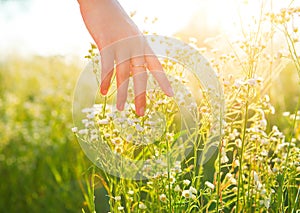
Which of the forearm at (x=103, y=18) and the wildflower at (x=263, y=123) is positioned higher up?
the forearm at (x=103, y=18)

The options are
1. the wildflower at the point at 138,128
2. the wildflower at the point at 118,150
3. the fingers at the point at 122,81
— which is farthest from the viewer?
the wildflower at the point at 118,150

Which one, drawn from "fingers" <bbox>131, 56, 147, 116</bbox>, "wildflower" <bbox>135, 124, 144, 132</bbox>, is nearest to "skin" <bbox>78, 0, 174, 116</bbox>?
"fingers" <bbox>131, 56, 147, 116</bbox>

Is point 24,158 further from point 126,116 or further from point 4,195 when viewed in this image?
point 126,116

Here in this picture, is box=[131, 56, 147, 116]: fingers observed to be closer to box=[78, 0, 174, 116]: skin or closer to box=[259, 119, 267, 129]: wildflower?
box=[78, 0, 174, 116]: skin

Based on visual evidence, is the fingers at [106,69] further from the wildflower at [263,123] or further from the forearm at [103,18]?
the wildflower at [263,123]

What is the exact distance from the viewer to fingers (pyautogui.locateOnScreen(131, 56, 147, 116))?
1.24 meters

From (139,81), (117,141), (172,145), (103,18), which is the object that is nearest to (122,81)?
(139,81)

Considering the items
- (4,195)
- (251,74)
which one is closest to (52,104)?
(4,195)

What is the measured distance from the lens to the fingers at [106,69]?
123 cm

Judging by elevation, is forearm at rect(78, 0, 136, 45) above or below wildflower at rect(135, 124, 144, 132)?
above

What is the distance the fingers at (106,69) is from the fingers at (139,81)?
58 mm

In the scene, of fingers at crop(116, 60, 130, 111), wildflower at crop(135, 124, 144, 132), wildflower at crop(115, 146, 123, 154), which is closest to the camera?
fingers at crop(116, 60, 130, 111)

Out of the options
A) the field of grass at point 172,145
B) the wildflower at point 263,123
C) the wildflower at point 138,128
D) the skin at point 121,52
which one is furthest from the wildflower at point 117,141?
the wildflower at point 263,123

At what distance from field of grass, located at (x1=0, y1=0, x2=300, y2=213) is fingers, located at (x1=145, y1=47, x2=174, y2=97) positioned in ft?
0.87
